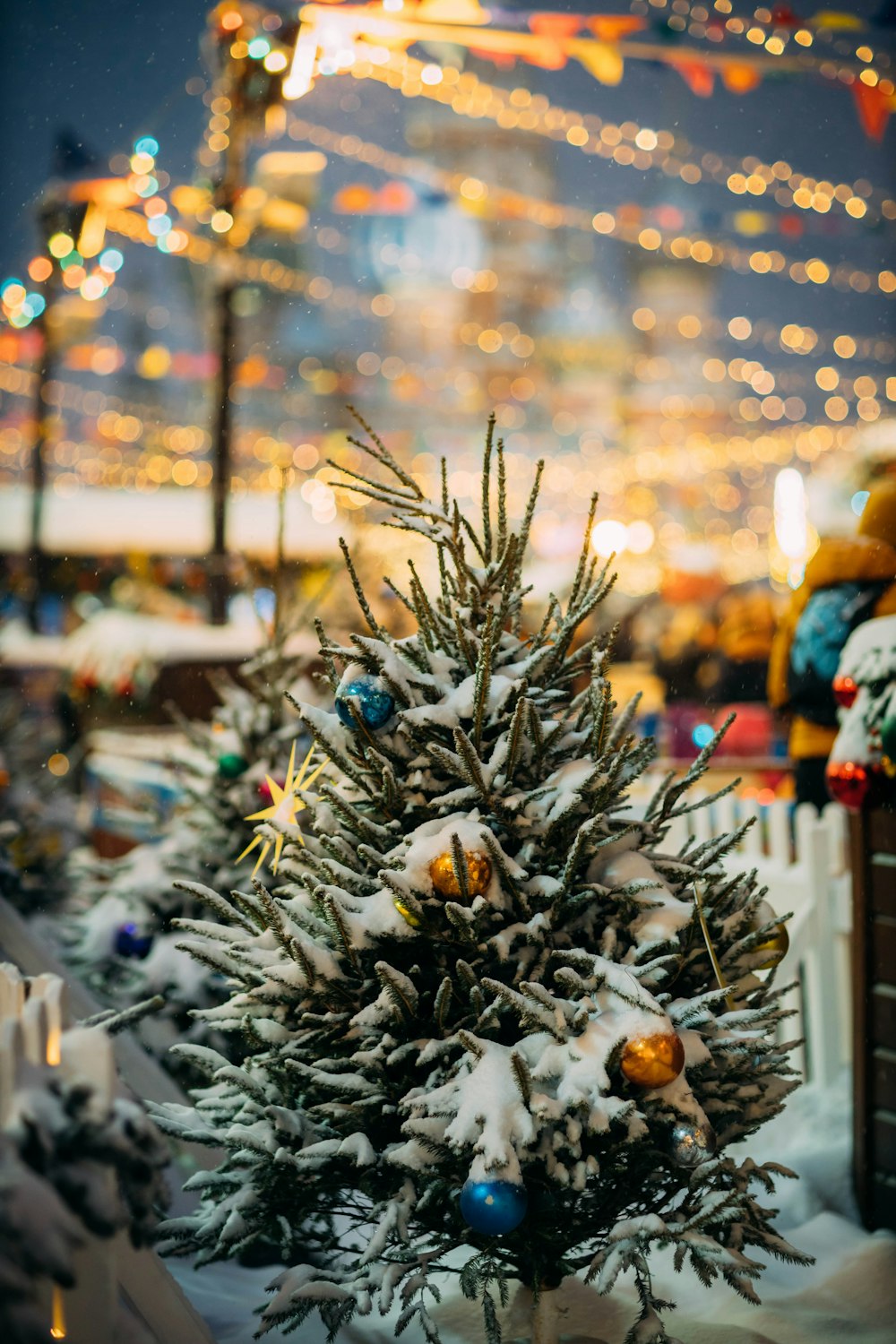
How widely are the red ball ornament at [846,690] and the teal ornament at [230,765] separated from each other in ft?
5.88

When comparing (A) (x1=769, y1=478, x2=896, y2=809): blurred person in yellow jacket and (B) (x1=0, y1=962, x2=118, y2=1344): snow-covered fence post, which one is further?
(A) (x1=769, y1=478, x2=896, y2=809): blurred person in yellow jacket

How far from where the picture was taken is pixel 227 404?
10156mm

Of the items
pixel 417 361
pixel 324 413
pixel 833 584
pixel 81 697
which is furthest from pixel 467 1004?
pixel 417 361

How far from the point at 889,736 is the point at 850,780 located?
205mm

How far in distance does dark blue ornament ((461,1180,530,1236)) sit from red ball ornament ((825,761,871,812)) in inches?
72.9

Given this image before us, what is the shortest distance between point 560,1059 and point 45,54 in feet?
18.7

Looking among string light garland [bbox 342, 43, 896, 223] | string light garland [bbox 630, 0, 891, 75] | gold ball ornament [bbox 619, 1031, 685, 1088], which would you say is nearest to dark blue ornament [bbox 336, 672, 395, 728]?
gold ball ornament [bbox 619, 1031, 685, 1088]

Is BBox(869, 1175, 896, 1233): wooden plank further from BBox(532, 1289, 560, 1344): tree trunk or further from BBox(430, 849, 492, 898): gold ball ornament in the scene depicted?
BBox(430, 849, 492, 898): gold ball ornament

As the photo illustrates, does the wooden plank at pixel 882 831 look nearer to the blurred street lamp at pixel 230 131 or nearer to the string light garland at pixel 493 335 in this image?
the blurred street lamp at pixel 230 131

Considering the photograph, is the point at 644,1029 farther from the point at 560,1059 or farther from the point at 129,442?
the point at 129,442

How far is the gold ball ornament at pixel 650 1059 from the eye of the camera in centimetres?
171

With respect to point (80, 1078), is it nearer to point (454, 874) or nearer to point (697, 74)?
point (454, 874)

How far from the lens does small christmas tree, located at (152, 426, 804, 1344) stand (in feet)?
5.72

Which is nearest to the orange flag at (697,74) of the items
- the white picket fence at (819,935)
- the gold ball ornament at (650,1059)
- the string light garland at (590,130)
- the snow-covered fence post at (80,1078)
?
the string light garland at (590,130)
